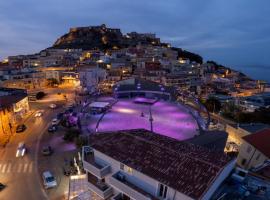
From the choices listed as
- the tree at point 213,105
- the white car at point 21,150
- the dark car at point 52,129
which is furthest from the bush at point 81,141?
the tree at point 213,105

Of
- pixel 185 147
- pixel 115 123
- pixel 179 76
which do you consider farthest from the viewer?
pixel 179 76

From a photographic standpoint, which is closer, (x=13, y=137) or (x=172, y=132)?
(x=172, y=132)

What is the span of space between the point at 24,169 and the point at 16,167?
52.0 inches

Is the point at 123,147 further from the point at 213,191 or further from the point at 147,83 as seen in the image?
the point at 147,83

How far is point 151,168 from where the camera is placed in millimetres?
14023

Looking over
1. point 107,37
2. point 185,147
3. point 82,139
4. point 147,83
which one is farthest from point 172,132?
point 107,37

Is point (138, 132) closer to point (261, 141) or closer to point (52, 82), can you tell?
point (261, 141)

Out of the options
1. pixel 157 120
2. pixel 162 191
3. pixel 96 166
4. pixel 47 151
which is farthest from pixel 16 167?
pixel 162 191

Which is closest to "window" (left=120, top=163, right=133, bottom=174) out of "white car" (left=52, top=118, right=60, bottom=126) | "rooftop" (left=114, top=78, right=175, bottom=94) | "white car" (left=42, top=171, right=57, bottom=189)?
"white car" (left=42, top=171, right=57, bottom=189)

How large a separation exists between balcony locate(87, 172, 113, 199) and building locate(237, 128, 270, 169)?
17675 mm

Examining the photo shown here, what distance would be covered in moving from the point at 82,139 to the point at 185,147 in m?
18.8

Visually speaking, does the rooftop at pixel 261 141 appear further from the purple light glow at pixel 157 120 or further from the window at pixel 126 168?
the window at pixel 126 168

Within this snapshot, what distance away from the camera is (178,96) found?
4819 centimetres

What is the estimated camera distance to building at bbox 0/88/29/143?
39912 millimetres
